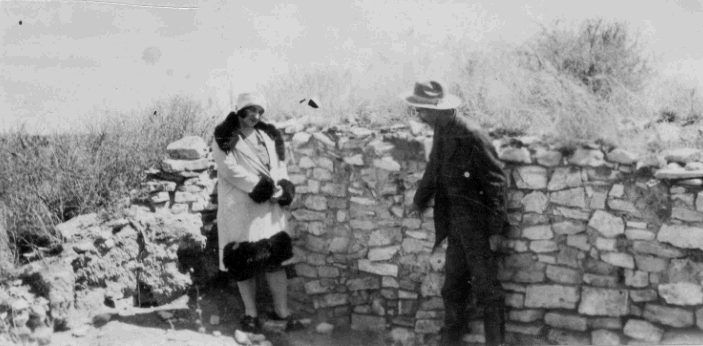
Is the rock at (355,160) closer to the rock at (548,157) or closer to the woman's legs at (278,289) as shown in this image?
the woman's legs at (278,289)

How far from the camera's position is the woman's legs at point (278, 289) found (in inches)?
202

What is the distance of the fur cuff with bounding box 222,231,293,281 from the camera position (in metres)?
4.96

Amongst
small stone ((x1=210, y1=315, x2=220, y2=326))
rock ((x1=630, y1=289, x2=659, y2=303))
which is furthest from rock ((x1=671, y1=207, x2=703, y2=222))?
small stone ((x1=210, y1=315, x2=220, y2=326))

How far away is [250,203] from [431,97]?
5.76ft

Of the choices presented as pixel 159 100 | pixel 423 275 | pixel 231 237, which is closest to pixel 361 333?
pixel 423 275

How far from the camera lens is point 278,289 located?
5.16m

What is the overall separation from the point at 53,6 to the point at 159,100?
2.29 m

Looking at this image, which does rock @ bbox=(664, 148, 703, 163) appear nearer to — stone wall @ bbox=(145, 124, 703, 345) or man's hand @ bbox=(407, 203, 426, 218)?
stone wall @ bbox=(145, 124, 703, 345)

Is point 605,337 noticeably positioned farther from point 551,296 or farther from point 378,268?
point 378,268

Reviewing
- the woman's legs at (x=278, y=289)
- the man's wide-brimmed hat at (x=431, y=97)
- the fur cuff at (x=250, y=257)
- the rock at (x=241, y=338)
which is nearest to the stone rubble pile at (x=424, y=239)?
the woman's legs at (x=278, y=289)

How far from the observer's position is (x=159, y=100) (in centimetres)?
727

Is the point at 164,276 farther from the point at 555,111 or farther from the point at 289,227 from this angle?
the point at 555,111

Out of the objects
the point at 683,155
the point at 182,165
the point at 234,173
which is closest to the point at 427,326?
the point at 234,173

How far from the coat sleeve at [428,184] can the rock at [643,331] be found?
1.78 meters
